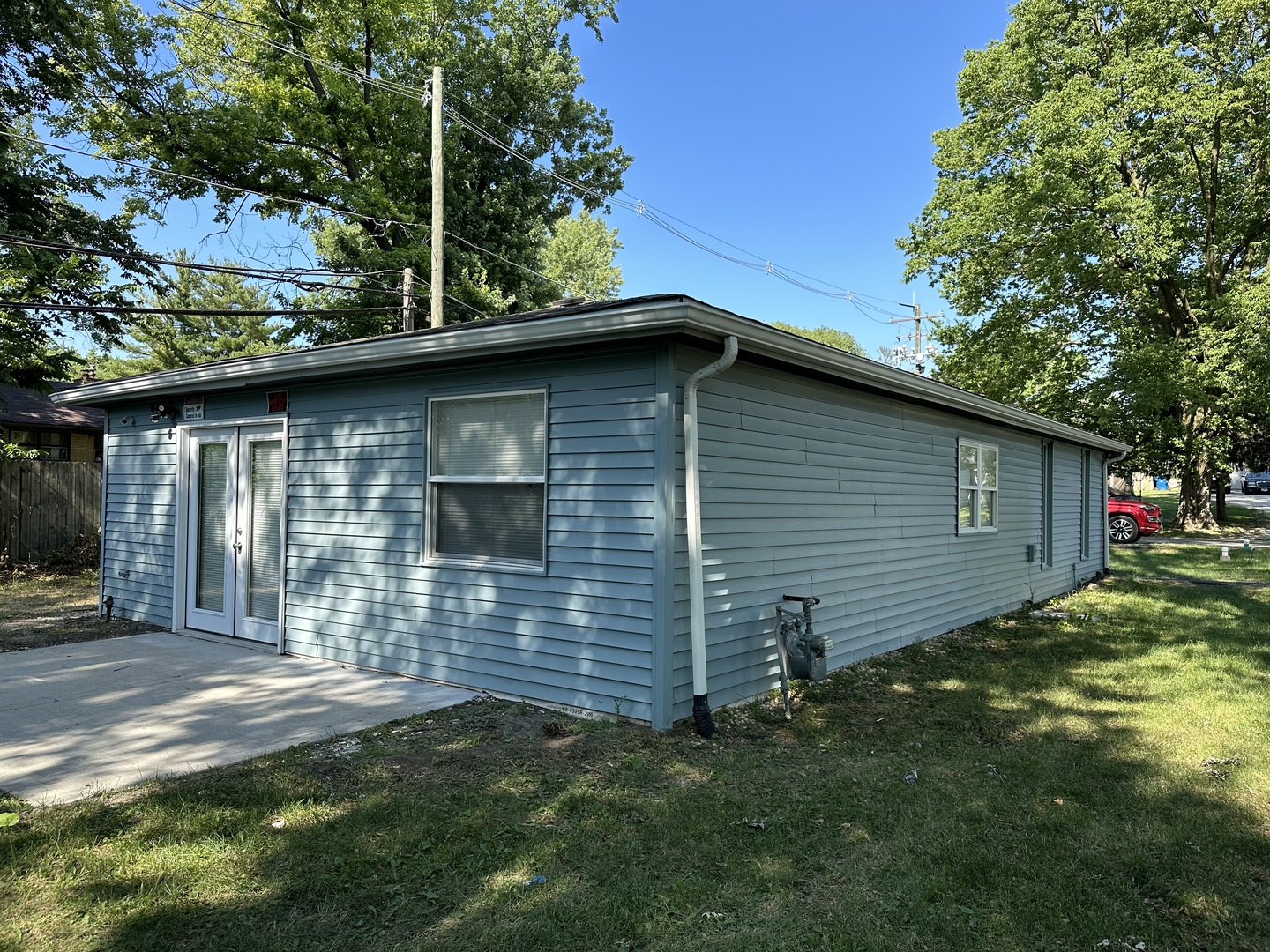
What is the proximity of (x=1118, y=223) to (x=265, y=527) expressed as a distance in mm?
21257

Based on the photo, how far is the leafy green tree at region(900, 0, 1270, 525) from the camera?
1877 cm

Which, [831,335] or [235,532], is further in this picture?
[831,335]

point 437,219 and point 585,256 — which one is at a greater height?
point 585,256

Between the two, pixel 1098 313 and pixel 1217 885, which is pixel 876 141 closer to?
pixel 1098 313

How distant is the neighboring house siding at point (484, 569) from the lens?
484 centimetres

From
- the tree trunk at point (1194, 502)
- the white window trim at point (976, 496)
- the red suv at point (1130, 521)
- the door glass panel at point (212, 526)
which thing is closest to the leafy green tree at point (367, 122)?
the door glass panel at point (212, 526)

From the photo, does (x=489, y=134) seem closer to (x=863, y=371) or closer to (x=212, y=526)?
(x=212, y=526)

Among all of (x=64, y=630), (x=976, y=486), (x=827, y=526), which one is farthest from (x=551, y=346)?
(x=64, y=630)

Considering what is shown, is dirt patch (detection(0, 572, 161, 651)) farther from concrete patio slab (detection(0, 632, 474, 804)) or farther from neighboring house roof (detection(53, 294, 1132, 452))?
neighboring house roof (detection(53, 294, 1132, 452))

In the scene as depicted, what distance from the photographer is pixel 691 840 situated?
130 inches

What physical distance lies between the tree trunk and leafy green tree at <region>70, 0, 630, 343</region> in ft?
61.8

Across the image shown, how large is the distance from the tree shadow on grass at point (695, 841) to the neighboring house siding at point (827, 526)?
73cm

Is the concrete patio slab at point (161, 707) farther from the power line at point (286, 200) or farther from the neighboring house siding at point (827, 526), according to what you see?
the power line at point (286, 200)

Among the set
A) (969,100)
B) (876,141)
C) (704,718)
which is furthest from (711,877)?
(876,141)
